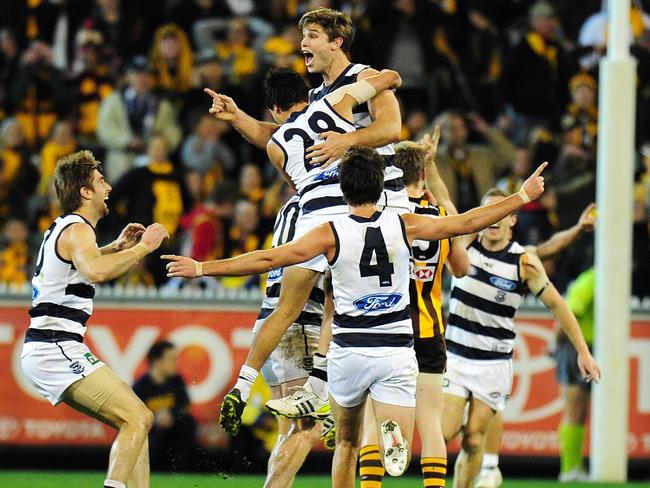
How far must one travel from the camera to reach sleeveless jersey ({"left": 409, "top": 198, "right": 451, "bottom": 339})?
9.67 metres

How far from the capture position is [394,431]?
8289mm

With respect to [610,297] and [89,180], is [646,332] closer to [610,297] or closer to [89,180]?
[610,297]

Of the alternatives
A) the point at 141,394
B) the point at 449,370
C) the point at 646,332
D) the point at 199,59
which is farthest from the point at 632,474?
the point at 199,59

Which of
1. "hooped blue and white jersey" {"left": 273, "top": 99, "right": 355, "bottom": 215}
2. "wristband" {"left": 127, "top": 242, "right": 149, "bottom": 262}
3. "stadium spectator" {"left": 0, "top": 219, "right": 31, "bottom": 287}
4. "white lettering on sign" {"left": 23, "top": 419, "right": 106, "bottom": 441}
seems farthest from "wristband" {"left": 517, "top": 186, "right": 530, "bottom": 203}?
"stadium spectator" {"left": 0, "top": 219, "right": 31, "bottom": 287}

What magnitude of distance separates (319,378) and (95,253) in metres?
1.68

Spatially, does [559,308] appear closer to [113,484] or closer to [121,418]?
[121,418]

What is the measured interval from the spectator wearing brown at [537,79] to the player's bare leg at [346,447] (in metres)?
8.42

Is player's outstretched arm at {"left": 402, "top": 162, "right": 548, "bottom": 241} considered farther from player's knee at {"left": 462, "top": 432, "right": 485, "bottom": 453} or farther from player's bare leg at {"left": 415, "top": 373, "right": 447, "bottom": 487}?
player's knee at {"left": 462, "top": 432, "right": 485, "bottom": 453}

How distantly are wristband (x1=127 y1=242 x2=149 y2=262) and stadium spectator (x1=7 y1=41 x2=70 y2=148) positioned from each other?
783 cm

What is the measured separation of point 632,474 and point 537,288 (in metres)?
3.96

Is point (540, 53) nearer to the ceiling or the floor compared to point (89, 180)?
nearer to the ceiling

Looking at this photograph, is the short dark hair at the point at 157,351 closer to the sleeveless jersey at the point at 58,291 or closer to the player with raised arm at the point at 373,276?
the sleeveless jersey at the point at 58,291

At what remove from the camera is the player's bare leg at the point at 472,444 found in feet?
34.6

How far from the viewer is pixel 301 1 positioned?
1739 cm
